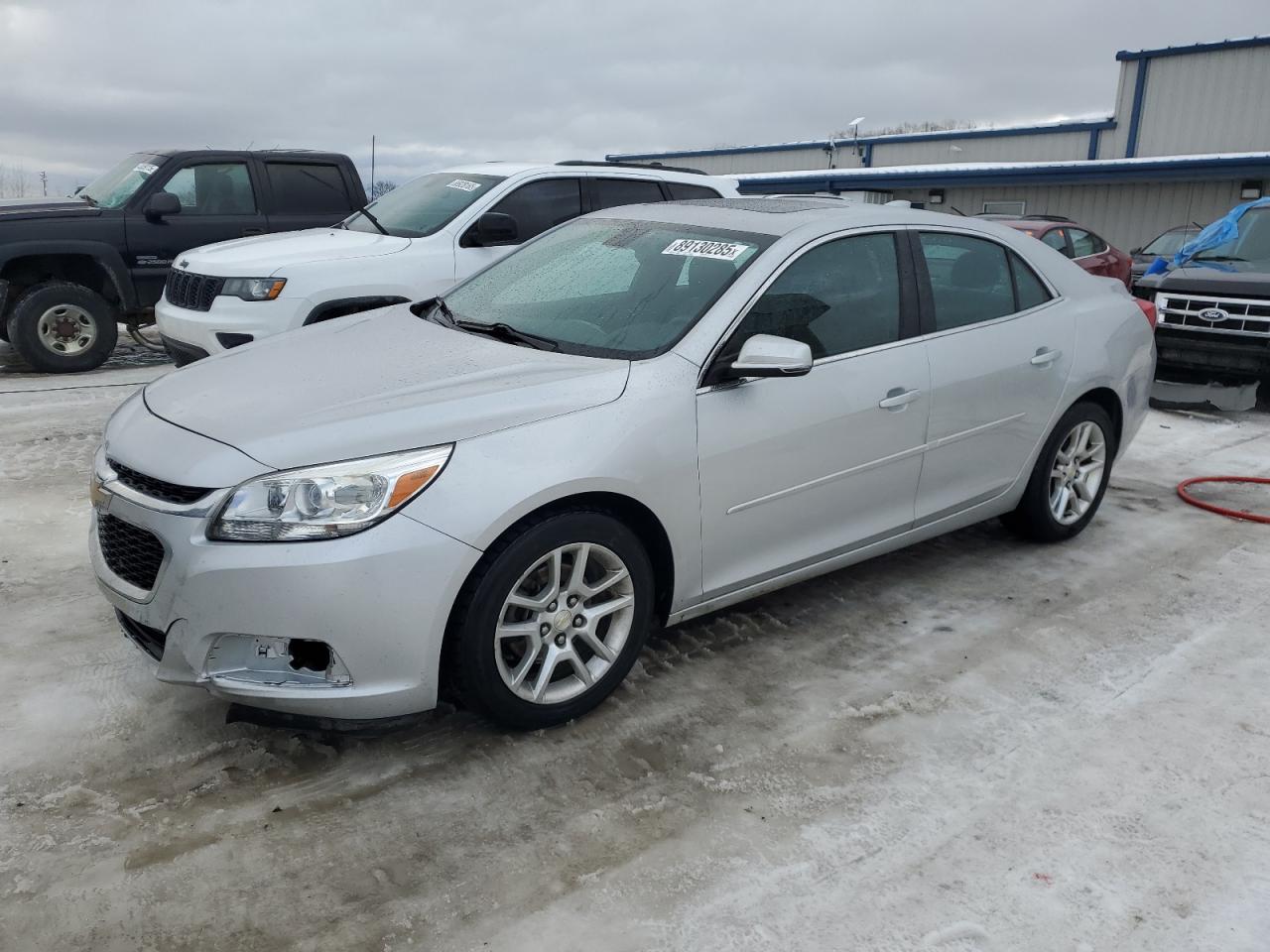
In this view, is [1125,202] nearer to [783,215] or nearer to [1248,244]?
[1248,244]

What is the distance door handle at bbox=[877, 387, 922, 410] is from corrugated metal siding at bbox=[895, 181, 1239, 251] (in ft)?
62.2

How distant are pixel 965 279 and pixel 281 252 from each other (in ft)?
15.5

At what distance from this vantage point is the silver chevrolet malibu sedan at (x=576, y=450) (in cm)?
288

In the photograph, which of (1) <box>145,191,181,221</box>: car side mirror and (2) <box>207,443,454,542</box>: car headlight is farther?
(1) <box>145,191,181,221</box>: car side mirror

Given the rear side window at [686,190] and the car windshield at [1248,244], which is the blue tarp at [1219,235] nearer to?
the car windshield at [1248,244]

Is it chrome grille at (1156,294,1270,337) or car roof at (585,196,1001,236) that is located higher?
car roof at (585,196,1001,236)

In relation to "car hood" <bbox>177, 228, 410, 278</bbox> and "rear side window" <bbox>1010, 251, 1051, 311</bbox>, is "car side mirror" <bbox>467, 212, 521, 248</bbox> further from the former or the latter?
"rear side window" <bbox>1010, 251, 1051, 311</bbox>

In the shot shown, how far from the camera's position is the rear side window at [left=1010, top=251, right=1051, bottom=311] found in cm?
473

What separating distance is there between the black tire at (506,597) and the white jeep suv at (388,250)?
4.30 meters

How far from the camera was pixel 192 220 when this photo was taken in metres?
9.09

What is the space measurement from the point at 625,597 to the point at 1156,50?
26668 millimetres

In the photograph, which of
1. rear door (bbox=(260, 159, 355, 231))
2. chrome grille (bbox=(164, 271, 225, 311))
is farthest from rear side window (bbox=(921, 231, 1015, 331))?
rear door (bbox=(260, 159, 355, 231))

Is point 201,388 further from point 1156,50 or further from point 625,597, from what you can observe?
point 1156,50

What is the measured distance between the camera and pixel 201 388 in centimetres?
348
